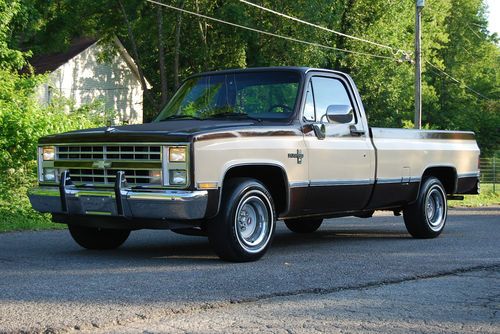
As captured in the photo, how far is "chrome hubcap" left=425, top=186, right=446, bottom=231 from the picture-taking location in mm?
11391

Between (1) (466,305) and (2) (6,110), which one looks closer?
(1) (466,305)

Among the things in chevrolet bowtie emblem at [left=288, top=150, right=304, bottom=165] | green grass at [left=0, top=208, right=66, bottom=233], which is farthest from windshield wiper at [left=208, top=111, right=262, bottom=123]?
green grass at [left=0, top=208, right=66, bottom=233]

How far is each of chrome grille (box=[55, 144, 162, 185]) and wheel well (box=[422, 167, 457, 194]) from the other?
496cm

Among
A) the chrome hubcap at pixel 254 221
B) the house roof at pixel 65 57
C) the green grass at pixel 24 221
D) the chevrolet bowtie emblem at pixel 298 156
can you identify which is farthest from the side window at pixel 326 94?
the house roof at pixel 65 57

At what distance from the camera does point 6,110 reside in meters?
15.2

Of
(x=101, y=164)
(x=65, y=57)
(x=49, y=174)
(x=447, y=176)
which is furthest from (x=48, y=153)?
(x=65, y=57)

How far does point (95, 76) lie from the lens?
45.0m

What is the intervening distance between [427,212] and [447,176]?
980 millimetres

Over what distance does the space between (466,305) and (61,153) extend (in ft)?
14.8

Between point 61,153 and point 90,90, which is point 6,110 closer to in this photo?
point 61,153

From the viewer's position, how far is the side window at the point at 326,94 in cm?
948

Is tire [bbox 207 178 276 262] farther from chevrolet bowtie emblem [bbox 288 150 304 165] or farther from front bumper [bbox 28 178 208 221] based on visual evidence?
chevrolet bowtie emblem [bbox 288 150 304 165]

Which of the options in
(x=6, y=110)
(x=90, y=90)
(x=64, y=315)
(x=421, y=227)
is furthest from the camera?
(x=90, y=90)

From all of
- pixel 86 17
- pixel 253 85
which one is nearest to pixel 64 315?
pixel 253 85
